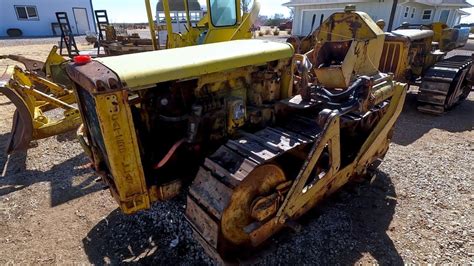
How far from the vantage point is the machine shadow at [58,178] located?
385cm

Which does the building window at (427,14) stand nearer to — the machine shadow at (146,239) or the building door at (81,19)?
the machine shadow at (146,239)

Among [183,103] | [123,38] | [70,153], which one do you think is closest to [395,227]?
[183,103]

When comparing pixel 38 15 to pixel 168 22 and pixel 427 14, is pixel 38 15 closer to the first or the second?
pixel 168 22

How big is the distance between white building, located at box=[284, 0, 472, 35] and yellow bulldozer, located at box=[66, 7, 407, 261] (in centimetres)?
1923

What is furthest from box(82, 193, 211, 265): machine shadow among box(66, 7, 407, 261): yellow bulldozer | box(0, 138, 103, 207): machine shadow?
box(0, 138, 103, 207): machine shadow

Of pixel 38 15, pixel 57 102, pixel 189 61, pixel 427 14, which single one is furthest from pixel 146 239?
pixel 38 15

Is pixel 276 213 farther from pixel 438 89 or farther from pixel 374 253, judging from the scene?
pixel 438 89

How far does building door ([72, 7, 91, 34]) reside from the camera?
2916 centimetres

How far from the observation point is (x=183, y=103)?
8.67 ft

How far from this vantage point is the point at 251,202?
2.50 m

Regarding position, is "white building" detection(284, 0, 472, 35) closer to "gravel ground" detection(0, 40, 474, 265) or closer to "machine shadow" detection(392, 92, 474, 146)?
"machine shadow" detection(392, 92, 474, 146)

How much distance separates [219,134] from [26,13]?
33444 millimetres

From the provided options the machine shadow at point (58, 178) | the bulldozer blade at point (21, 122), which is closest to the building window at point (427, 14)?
the machine shadow at point (58, 178)

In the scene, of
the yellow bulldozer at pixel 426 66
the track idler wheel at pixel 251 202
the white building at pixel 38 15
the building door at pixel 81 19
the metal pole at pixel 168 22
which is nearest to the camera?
the track idler wheel at pixel 251 202
